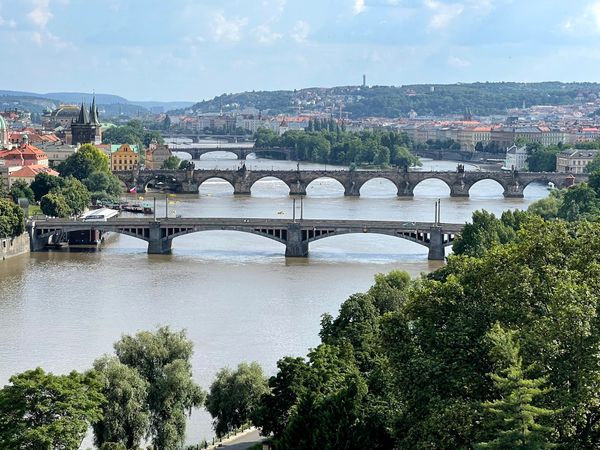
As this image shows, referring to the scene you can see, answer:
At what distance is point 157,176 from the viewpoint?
247ft

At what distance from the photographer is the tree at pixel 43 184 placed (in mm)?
58750

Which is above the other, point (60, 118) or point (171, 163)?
point (60, 118)

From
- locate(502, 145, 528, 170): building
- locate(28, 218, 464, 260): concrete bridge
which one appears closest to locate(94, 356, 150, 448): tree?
locate(28, 218, 464, 260): concrete bridge

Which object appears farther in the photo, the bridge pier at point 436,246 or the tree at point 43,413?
the bridge pier at point 436,246

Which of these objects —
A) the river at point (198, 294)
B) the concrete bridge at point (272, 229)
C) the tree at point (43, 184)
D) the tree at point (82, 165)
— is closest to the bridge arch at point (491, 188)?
the river at point (198, 294)

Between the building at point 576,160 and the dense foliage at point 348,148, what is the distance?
1110 cm

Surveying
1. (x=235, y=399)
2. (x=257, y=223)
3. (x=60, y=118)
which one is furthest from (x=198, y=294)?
(x=60, y=118)

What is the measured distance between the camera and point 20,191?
5775 cm

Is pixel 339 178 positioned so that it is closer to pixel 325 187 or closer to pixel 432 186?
pixel 325 187

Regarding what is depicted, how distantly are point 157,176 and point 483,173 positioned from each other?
17.5 meters

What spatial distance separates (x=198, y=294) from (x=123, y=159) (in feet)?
160

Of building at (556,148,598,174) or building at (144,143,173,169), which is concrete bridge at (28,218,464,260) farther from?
building at (144,143,173,169)

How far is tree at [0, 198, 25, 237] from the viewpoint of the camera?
144ft

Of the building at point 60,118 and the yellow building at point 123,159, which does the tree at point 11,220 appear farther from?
the building at point 60,118
